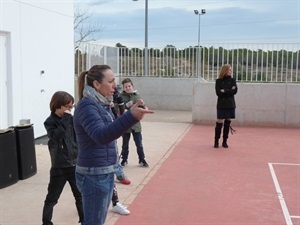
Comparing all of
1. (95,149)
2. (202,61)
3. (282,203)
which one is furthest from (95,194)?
(202,61)

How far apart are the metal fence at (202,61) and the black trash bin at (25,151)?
29.7 ft

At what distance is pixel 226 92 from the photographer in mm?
9516

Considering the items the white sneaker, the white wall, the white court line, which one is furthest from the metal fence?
the white sneaker

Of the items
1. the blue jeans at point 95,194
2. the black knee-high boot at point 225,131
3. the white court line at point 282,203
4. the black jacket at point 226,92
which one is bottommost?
the white court line at point 282,203

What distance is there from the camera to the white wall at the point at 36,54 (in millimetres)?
9078

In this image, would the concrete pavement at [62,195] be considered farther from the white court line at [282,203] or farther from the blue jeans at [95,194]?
the white court line at [282,203]

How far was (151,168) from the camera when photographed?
7.61 metres

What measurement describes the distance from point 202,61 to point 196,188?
10.1m

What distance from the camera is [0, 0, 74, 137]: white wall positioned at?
357 inches

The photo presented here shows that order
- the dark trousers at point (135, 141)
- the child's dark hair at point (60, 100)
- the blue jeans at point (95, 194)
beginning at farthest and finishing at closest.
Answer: the dark trousers at point (135, 141)
the child's dark hair at point (60, 100)
the blue jeans at point (95, 194)

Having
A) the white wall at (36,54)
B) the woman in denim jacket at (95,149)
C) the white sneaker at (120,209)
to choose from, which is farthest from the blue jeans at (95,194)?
the white wall at (36,54)

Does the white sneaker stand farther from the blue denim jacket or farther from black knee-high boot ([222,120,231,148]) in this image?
black knee-high boot ([222,120,231,148])

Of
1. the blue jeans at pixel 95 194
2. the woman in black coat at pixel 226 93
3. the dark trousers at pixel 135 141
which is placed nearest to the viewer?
the blue jeans at pixel 95 194

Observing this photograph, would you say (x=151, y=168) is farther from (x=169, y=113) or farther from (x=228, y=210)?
(x=169, y=113)
